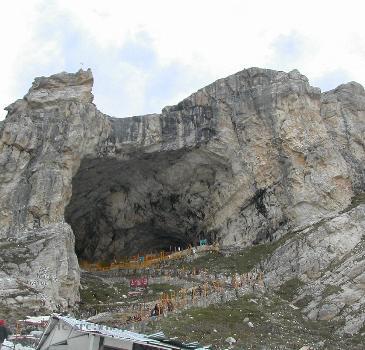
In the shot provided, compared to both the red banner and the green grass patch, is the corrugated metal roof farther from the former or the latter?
the red banner

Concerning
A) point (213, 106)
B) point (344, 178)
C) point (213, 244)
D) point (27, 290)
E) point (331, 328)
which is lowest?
point (331, 328)

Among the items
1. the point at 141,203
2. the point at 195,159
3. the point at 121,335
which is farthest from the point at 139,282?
the point at 121,335

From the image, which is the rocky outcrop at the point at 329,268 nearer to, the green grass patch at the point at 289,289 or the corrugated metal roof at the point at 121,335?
the green grass patch at the point at 289,289

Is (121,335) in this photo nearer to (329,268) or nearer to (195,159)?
(329,268)

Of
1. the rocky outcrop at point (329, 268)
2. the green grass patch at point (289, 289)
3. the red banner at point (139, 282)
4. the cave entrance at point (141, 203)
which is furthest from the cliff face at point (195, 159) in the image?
the green grass patch at point (289, 289)

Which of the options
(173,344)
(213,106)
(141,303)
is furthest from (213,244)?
(173,344)

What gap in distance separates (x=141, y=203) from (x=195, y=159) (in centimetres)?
830

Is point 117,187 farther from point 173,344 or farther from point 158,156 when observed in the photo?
point 173,344

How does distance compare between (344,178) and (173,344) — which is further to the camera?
(344,178)

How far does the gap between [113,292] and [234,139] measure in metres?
19.4

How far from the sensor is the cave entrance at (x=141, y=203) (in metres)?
53.7

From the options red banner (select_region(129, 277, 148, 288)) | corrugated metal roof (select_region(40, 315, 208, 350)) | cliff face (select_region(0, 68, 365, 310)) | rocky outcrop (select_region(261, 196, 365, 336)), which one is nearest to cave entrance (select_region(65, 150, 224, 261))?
cliff face (select_region(0, 68, 365, 310))

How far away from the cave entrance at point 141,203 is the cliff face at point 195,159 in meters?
0.12

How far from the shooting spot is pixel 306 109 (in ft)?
177
